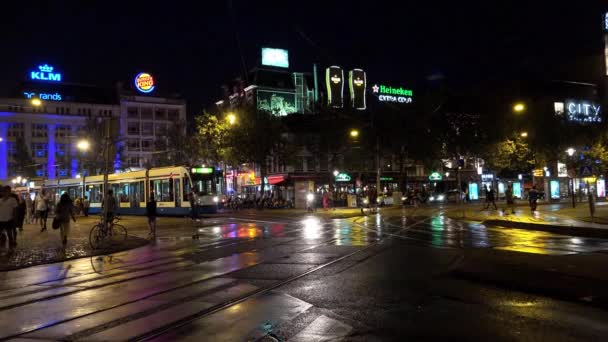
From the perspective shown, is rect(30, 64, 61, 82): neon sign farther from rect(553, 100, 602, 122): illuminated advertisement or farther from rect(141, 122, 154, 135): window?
rect(553, 100, 602, 122): illuminated advertisement

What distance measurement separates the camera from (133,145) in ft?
324

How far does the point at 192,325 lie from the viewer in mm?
6887

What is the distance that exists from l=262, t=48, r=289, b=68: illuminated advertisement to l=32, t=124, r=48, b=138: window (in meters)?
47.5

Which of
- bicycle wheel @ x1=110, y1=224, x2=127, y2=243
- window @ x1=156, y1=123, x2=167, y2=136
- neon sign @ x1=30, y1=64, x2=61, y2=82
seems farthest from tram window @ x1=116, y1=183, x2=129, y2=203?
neon sign @ x1=30, y1=64, x2=61, y2=82

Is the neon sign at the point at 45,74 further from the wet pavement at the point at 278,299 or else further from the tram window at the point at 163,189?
the wet pavement at the point at 278,299

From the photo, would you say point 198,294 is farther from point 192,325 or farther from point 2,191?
point 2,191

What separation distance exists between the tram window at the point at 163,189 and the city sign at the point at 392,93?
47129mm

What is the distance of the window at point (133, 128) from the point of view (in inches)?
3880

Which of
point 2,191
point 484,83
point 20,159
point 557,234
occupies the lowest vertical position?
point 557,234

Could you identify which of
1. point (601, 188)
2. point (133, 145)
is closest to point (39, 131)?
point (133, 145)

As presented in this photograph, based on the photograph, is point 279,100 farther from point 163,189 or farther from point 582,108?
point 582,108

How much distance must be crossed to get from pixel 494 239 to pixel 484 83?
230ft

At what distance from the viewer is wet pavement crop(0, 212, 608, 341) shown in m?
6.51

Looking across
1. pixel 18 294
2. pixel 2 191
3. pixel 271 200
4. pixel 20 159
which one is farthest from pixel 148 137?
pixel 18 294
